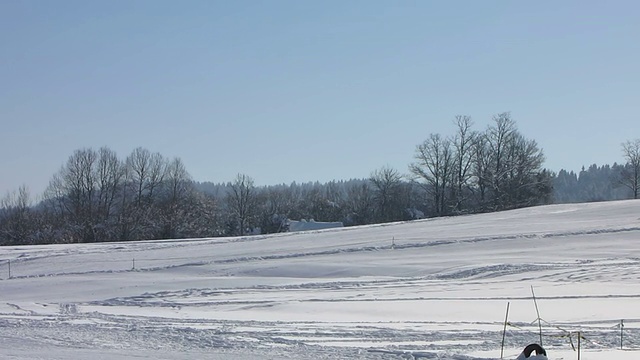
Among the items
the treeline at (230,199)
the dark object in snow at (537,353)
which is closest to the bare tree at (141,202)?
the treeline at (230,199)

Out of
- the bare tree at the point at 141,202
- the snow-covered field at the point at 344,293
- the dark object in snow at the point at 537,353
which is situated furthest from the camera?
the bare tree at the point at 141,202

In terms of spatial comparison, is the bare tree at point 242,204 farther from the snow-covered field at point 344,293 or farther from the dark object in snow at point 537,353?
the dark object in snow at point 537,353

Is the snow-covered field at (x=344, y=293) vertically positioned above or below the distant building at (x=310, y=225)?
below

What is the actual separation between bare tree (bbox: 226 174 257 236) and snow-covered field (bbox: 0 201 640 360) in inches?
1833

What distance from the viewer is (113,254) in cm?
3759

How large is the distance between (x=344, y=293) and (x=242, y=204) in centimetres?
7147

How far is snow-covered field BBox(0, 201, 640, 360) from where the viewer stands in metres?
12.3

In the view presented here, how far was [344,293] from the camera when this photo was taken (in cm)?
2311

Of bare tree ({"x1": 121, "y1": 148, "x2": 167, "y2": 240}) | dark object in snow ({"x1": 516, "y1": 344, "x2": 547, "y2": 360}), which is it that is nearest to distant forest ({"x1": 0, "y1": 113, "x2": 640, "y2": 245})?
bare tree ({"x1": 121, "y1": 148, "x2": 167, "y2": 240})

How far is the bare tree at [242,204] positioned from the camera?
90.6m

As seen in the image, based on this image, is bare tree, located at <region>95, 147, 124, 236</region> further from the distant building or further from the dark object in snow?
the dark object in snow

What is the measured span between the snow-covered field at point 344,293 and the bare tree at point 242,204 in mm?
46564

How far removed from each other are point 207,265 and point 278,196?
3179 inches

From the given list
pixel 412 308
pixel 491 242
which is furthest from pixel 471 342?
pixel 491 242
